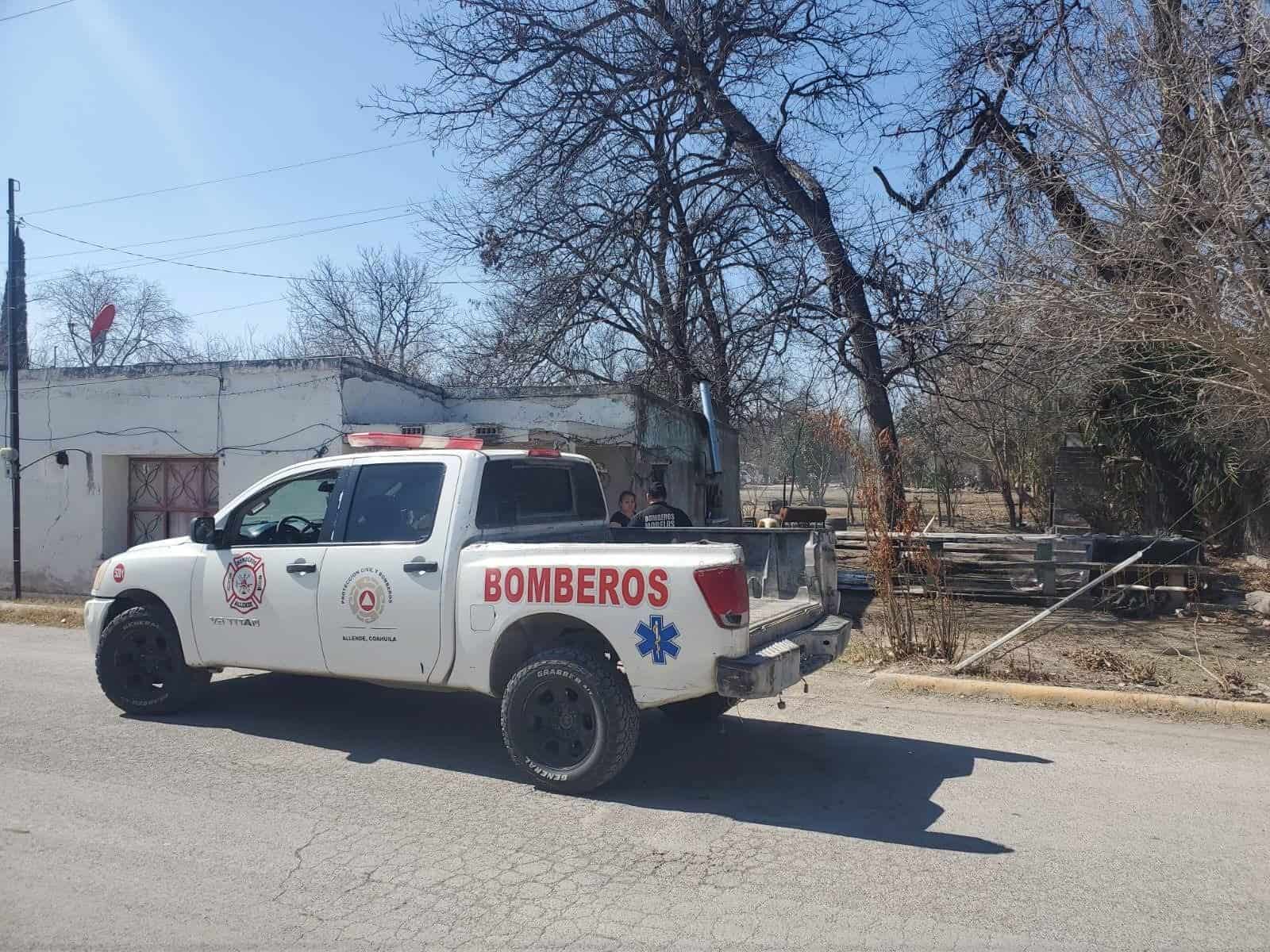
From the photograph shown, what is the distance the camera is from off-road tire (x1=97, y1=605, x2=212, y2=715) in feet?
23.4

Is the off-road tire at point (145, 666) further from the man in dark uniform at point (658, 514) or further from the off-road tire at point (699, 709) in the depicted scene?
the man in dark uniform at point (658, 514)

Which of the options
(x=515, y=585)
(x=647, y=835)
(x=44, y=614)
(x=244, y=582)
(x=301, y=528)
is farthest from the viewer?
(x=44, y=614)

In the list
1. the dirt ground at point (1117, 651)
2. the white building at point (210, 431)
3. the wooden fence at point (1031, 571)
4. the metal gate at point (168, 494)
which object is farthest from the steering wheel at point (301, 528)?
the metal gate at point (168, 494)

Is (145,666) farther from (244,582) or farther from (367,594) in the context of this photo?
(367,594)

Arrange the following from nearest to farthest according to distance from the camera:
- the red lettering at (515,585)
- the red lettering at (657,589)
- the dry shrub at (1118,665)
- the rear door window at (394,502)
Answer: the red lettering at (657,589) → the red lettering at (515,585) → the rear door window at (394,502) → the dry shrub at (1118,665)

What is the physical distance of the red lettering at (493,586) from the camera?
5.77 m

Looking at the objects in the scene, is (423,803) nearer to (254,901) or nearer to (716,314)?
(254,901)

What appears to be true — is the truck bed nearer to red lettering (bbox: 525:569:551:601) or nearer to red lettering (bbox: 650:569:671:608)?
red lettering (bbox: 525:569:551:601)

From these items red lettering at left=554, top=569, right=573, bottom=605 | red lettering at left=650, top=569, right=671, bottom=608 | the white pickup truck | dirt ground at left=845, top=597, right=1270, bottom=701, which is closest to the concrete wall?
the white pickup truck

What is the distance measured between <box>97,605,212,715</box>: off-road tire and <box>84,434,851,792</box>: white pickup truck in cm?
1

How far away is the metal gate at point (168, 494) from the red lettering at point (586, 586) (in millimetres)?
10739

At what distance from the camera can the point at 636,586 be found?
5359mm

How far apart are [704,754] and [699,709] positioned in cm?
65

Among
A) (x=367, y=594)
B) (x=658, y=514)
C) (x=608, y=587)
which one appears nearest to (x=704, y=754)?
(x=608, y=587)
